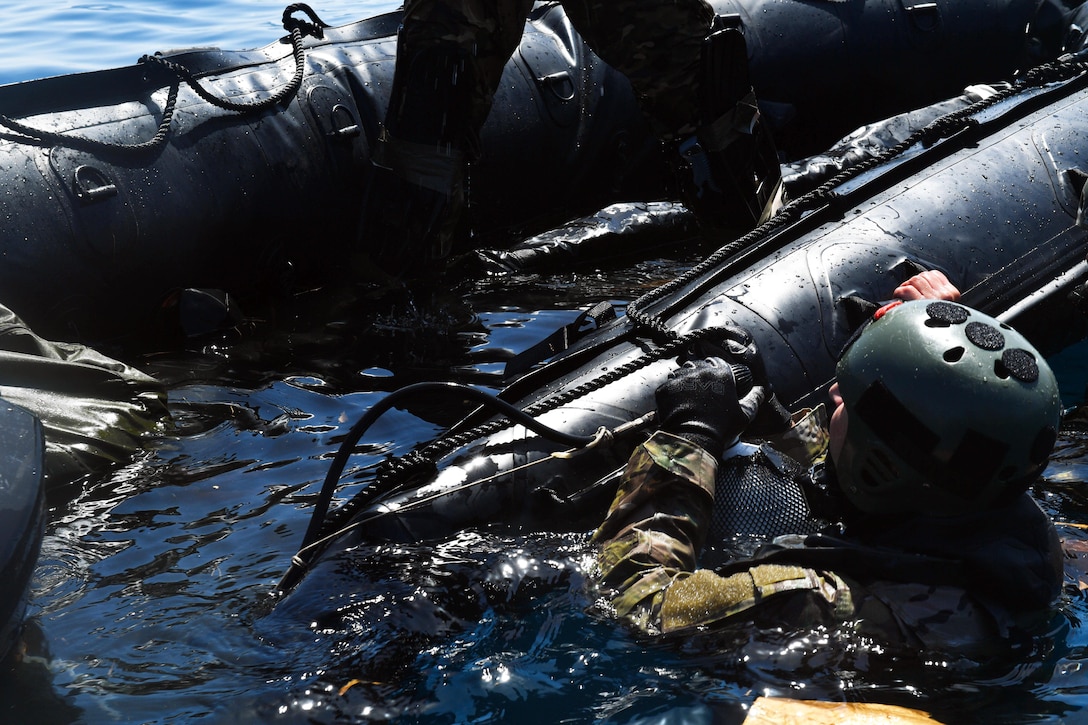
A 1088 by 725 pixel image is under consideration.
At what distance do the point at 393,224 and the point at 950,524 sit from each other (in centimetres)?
297

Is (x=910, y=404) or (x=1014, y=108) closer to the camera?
(x=910, y=404)

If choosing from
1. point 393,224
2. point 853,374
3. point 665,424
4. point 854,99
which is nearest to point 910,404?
point 853,374

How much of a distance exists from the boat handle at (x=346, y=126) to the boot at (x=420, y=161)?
47cm

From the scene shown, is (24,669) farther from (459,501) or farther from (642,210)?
(642,210)

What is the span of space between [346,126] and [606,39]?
1.32 meters

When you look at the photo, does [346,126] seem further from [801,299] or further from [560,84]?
[801,299]

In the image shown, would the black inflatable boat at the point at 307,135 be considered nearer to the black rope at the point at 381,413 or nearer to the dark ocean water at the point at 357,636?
the dark ocean water at the point at 357,636

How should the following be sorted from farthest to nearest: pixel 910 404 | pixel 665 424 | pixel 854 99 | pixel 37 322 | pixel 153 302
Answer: pixel 854 99
pixel 153 302
pixel 37 322
pixel 665 424
pixel 910 404

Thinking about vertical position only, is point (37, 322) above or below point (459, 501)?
above

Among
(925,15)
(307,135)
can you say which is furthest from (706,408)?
(925,15)

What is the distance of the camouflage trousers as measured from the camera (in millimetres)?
4711

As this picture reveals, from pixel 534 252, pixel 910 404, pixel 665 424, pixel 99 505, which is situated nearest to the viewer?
pixel 910 404

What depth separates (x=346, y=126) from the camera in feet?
17.9

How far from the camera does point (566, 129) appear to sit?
6.10 m
